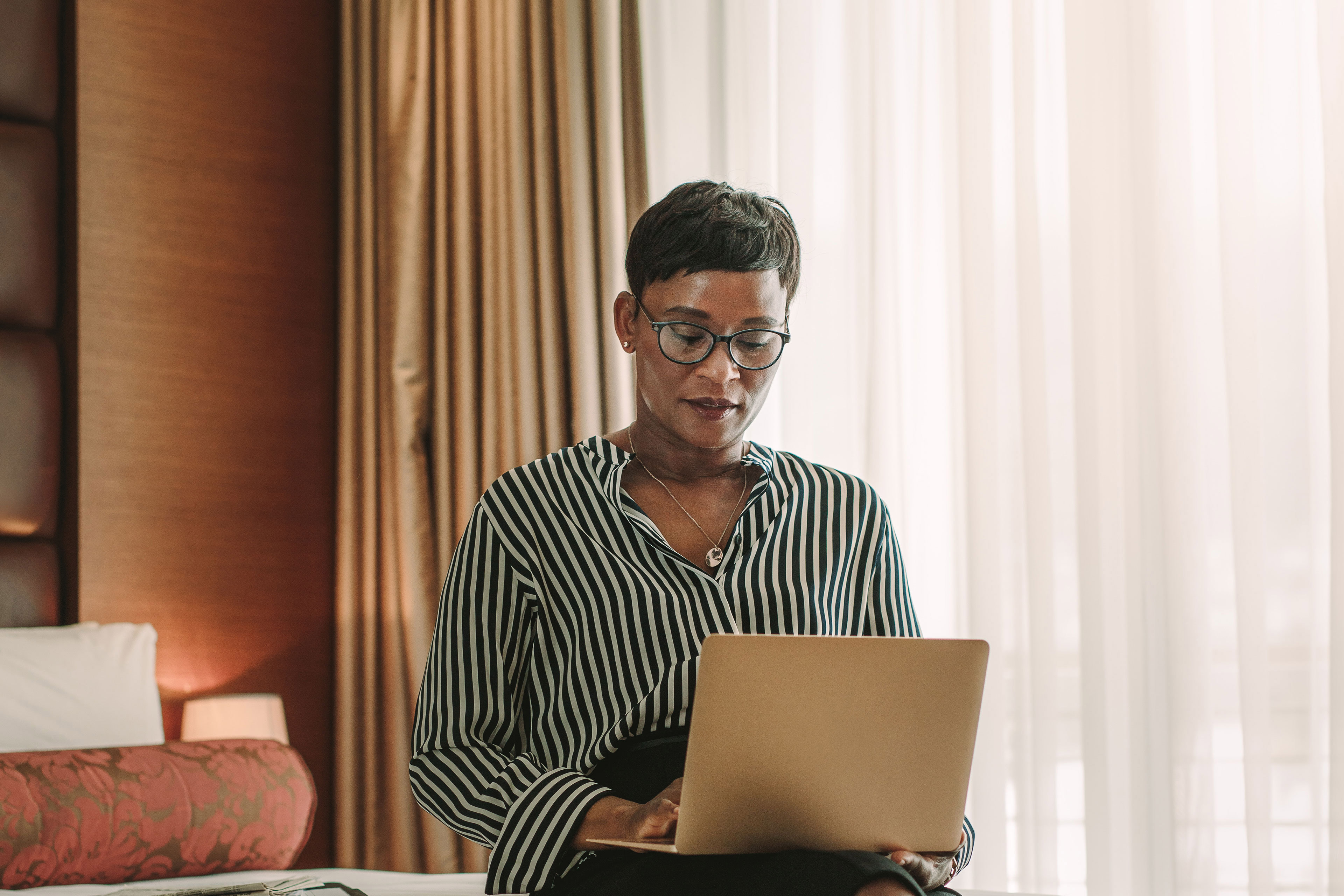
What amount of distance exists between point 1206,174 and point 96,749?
216 centimetres

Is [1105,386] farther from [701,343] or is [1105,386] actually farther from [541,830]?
[541,830]

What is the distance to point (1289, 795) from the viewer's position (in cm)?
207

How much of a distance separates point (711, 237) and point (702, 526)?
0.33 meters

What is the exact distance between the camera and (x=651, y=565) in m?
1.37

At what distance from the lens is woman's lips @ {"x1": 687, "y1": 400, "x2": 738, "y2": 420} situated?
139 centimetres

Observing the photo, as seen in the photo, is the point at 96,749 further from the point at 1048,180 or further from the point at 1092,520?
the point at 1048,180

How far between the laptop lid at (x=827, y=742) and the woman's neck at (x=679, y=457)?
455 millimetres

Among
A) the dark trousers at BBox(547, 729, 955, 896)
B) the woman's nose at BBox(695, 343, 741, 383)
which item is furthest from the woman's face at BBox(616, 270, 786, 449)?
the dark trousers at BBox(547, 729, 955, 896)

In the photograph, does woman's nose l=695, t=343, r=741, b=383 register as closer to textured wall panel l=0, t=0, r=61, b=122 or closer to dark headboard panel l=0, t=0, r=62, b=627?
dark headboard panel l=0, t=0, r=62, b=627

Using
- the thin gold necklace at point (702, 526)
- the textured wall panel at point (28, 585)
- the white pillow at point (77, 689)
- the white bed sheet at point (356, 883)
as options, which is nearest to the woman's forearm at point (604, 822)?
the thin gold necklace at point (702, 526)

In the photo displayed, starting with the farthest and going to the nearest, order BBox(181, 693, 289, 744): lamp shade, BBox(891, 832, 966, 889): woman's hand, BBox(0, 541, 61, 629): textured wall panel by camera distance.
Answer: BBox(181, 693, 289, 744): lamp shade
BBox(0, 541, 61, 629): textured wall panel
BBox(891, 832, 966, 889): woman's hand

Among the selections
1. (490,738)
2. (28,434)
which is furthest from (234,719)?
(490,738)

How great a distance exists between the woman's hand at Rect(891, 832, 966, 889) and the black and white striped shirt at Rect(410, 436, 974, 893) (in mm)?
137

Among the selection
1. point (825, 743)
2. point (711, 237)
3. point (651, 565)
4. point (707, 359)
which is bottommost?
point (825, 743)
